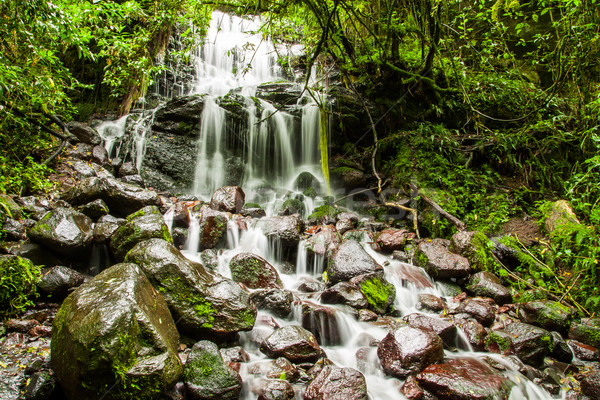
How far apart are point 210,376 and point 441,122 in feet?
27.9

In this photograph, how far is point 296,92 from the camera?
9.93m

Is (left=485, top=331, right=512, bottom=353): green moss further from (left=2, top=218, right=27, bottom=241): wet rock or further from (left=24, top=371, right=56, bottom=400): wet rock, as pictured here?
(left=2, top=218, right=27, bottom=241): wet rock

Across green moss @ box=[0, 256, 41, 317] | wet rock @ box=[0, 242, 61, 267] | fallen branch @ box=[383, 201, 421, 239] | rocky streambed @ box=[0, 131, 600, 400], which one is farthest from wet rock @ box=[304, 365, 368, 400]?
fallen branch @ box=[383, 201, 421, 239]

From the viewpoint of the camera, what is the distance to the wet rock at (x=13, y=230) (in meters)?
4.35

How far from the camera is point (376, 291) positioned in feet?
14.9

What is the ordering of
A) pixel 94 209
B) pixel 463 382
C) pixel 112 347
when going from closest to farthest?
pixel 112 347 → pixel 463 382 → pixel 94 209

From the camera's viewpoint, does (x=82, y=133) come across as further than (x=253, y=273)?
Yes

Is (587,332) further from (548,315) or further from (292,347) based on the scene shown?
(292,347)

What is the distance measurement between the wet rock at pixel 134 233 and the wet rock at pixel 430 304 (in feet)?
12.9

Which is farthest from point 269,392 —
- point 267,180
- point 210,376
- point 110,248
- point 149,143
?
point 149,143

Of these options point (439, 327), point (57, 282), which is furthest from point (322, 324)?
point (57, 282)

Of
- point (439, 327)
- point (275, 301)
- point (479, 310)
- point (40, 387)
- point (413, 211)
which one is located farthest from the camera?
point (413, 211)

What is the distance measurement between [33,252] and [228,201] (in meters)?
3.79

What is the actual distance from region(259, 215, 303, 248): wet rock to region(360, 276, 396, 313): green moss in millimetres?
1755
